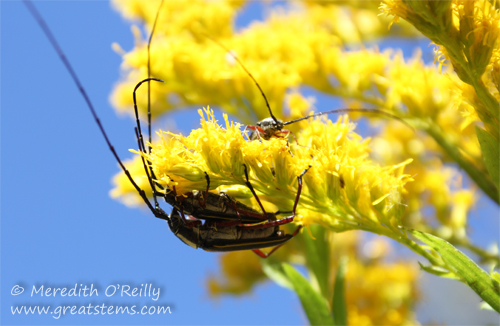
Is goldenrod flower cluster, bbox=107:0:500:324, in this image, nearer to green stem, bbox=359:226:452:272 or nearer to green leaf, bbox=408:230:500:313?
green stem, bbox=359:226:452:272

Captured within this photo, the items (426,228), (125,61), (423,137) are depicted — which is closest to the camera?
(426,228)

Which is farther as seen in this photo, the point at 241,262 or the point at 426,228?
the point at 241,262

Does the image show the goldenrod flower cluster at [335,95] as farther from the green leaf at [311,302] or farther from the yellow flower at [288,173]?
the green leaf at [311,302]

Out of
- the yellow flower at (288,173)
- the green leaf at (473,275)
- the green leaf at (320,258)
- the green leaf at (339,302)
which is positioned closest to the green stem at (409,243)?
the yellow flower at (288,173)

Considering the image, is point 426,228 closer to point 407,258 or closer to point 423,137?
point 423,137

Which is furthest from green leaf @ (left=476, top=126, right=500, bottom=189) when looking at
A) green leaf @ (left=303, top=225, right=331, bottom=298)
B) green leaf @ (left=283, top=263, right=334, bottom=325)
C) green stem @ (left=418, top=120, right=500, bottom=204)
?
green leaf @ (left=303, top=225, right=331, bottom=298)

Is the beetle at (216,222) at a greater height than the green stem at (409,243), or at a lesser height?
greater

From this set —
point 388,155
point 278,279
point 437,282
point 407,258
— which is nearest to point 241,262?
point 278,279
